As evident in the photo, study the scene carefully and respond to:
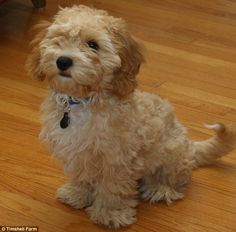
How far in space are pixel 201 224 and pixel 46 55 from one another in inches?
31.6

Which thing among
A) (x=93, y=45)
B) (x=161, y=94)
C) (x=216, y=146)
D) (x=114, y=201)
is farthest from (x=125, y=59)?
(x=161, y=94)

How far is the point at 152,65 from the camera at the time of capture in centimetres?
273

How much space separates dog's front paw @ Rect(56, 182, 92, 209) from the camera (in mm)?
1751

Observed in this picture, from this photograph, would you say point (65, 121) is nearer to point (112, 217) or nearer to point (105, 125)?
point (105, 125)

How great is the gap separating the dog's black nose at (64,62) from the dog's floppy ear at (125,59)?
0.16 metres

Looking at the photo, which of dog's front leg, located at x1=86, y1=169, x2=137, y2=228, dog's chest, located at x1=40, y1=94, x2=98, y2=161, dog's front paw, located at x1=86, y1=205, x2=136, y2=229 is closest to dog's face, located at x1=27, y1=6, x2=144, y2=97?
dog's chest, located at x1=40, y1=94, x2=98, y2=161

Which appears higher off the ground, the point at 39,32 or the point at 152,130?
the point at 39,32

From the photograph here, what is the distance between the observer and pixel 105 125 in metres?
1.51

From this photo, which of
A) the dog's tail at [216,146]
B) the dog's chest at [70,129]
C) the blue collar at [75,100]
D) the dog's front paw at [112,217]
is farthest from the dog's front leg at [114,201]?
the dog's tail at [216,146]

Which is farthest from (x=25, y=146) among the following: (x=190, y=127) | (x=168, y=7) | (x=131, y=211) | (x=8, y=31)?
(x=168, y=7)

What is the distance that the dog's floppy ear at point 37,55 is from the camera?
146 cm

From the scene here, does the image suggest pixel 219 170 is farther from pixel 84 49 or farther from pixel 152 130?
pixel 84 49

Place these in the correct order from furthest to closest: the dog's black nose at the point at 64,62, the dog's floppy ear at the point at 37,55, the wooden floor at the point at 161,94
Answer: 1. the wooden floor at the point at 161,94
2. the dog's floppy ear at the point at 37,55
3. the dog's black nose at the point at 64,62

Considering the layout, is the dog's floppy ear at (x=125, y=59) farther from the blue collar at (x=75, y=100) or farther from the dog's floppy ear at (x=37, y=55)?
the dog's floppy ear at (x=37, y=55)
